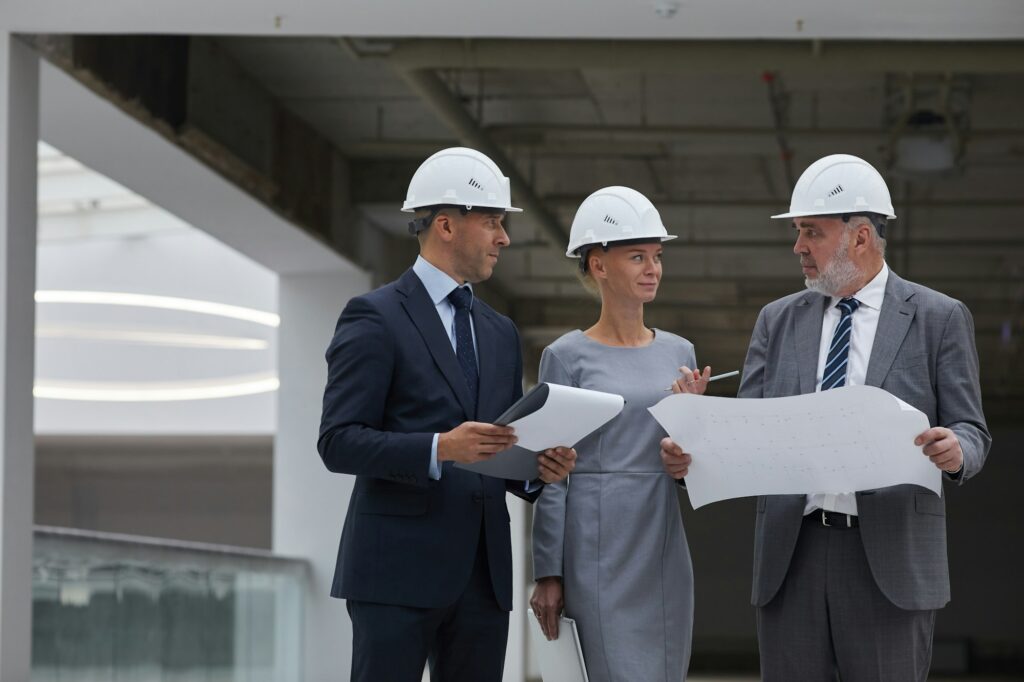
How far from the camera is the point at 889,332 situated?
309 centimetres

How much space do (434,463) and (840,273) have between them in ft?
3.24

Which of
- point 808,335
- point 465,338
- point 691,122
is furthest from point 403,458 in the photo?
point 691,122

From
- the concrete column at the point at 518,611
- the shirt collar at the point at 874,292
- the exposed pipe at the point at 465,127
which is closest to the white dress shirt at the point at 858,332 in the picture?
the shirt collar at the point at 874,292

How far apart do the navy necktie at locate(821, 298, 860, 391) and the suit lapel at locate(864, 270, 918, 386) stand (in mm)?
58

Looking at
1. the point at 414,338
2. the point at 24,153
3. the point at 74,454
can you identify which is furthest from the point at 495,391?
the point at 74,454

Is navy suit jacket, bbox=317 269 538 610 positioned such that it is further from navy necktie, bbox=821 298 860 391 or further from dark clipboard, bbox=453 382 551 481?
navy necktie, bbox=821 298 860 391

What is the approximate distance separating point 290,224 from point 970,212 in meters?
5.88

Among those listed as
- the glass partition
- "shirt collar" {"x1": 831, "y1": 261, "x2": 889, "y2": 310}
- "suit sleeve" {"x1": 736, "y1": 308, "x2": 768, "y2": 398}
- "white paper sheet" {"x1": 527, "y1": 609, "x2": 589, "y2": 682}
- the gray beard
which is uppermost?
the gray beard

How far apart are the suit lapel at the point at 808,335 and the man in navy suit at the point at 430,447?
54 cm

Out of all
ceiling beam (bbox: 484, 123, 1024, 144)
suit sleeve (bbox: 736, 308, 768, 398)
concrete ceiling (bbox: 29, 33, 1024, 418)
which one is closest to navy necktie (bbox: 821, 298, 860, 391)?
suit sleeve (bbox: 736, 308, 768, 398)

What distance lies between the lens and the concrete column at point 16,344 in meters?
5.32

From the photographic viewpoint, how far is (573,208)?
11500mm

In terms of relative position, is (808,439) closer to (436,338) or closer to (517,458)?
(517,458)

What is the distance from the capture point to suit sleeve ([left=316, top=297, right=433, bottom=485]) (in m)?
2.82
